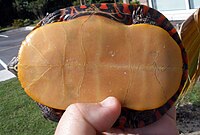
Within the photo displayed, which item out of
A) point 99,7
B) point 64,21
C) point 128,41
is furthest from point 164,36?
point 64,21

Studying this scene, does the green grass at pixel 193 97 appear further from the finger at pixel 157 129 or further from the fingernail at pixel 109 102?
the fingernail at pixel 109 102

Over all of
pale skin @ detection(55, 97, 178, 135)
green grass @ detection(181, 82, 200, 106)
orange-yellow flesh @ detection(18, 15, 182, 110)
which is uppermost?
orange-yellow flesh @ detection(18, 15, 182, 110)

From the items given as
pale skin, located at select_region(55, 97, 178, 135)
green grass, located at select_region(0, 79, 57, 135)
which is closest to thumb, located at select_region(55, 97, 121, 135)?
pale skin, located at select_region(55, 97, 178, 135)

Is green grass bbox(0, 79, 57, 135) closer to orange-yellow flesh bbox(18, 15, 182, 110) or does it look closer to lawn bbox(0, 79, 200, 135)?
lawn bbox(0, 79, 200, 135)

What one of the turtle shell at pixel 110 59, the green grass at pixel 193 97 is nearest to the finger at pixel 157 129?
the turtle shell at pixel 110 59

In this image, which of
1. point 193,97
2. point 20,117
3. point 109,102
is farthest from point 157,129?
point 20,117

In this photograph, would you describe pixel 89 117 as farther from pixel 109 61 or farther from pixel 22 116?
pixel 22 116
